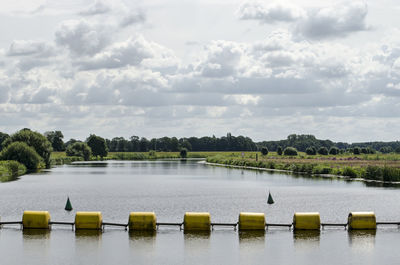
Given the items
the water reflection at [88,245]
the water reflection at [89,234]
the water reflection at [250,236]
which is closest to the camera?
the water reflection at [88,245]

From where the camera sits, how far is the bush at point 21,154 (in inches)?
4624

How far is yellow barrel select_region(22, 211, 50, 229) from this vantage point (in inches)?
1409

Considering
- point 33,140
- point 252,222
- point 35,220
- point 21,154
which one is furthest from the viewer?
point 33,140

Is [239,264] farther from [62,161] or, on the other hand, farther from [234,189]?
[62,161]

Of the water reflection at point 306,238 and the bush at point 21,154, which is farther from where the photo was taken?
the bush at point 21,154

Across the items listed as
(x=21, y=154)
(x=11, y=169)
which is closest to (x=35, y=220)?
(x=11, y=169)

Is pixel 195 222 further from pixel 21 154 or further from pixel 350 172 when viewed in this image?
pixel 21 154

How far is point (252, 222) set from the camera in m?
35.2

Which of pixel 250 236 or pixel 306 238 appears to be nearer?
pixel 306 238

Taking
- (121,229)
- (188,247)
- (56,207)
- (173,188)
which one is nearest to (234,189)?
(173,188)

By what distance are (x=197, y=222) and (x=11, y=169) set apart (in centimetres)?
8246

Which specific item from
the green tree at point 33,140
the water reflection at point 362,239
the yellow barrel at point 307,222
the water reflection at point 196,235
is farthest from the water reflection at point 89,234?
the green tree at point 33,140

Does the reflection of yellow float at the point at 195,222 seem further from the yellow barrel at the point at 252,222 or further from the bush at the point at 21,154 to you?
the bush at the point at 21,154

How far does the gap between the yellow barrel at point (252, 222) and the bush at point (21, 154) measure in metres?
92.0
